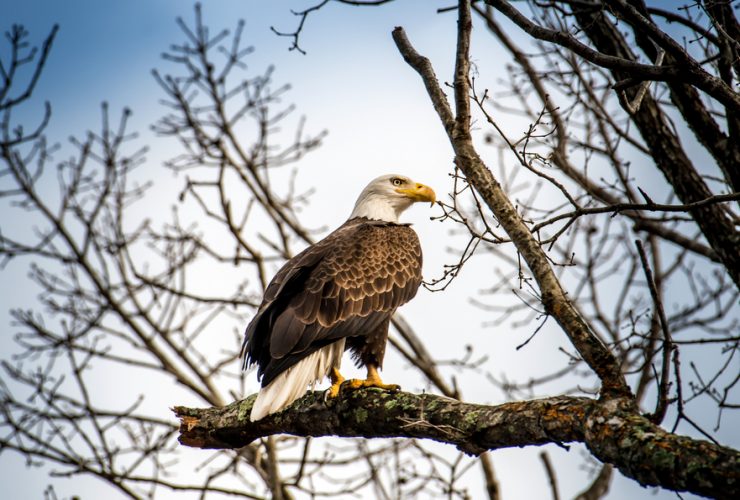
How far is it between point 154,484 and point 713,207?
526 cm

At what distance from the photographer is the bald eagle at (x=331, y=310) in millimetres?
5027

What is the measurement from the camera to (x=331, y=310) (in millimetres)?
5422

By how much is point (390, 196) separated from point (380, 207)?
138mm

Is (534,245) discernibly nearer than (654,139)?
Yes

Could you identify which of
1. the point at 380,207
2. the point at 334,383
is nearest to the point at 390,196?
the point at 380,207

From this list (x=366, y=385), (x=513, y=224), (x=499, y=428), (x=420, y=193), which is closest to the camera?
(x=499, y=428)

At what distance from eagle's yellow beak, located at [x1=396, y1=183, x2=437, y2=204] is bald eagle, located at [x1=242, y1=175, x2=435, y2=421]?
638 millimetres

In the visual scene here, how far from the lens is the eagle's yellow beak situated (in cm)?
695

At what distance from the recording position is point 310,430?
4914mm

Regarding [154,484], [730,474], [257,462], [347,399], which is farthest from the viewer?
[257,462]

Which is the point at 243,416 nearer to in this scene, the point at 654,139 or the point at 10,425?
the point at 654,139

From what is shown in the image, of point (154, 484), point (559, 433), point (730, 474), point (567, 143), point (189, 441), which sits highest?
point (567, 143)

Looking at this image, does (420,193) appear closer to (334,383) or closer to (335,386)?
(334,383)

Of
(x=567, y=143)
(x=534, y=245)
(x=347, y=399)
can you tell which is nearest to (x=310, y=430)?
(x=347, y=399)
